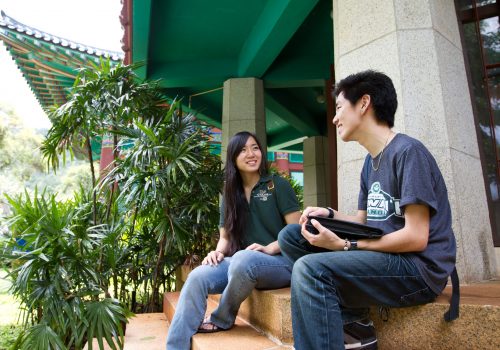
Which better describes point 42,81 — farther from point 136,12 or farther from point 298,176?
point 298,176

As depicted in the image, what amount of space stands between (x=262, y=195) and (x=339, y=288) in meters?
1.02

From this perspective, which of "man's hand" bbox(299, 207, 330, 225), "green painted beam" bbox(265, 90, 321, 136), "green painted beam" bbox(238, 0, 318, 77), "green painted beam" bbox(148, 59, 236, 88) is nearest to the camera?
"man's hand" bbox(299, 207, 330, 225)

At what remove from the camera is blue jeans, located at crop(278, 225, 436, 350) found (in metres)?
1.17

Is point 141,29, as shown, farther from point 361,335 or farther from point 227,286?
point 361,335

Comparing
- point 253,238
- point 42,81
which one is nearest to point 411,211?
point 253,238

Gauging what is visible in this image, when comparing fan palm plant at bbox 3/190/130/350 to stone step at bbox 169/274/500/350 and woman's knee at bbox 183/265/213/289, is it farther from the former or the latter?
stone step at bbox 169/274/500/350

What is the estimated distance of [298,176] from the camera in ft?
53.7

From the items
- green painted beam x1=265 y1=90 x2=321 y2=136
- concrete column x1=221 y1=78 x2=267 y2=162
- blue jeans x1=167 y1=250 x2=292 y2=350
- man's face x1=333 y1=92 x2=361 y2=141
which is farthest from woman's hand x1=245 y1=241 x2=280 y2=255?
green painted beam x1=265 y1=90 x2=321 y2=136

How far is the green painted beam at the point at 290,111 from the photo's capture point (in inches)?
248

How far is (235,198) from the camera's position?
2.22 m

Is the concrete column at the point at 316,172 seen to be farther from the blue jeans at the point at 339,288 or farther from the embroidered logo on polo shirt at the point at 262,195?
the blue jeans at the point at 339,288

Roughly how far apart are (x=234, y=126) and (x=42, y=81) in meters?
5.28

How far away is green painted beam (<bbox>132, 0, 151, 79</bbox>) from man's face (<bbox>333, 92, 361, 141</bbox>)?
294cm

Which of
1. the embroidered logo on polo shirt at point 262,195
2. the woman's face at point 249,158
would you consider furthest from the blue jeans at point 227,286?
the woman's face at point 249,158
